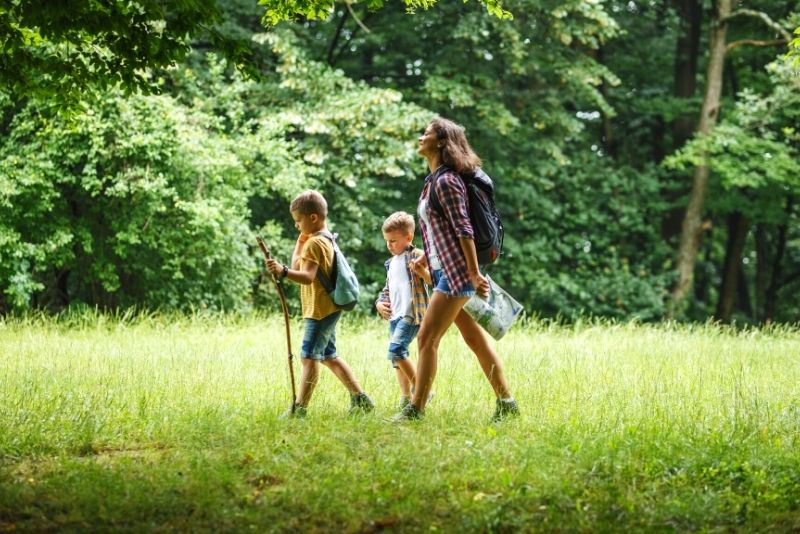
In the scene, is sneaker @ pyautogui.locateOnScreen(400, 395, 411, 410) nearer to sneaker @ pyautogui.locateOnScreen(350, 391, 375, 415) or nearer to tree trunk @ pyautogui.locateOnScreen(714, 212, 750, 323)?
sneaker @ pyautogui.locateOnScreen(350, 391, 375, 415)

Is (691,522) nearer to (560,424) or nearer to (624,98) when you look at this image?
(560,424)

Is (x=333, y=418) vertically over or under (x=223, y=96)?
under

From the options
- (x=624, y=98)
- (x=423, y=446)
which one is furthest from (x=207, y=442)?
(x=624, y=98)

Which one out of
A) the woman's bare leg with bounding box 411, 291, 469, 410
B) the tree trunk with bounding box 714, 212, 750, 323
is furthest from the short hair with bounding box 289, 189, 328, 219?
the tree trunk with bounding box 714, 212, 750, 323

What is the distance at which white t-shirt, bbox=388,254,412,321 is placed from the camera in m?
6.63

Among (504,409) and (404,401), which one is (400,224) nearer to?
(404,401)

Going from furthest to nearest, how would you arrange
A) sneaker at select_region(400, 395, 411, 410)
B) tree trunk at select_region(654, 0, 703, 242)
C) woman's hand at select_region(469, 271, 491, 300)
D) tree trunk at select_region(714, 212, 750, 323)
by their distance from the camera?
tree trunk at select_region(714, 212, 750, 323) → tree trunk at select_region(654, 0, 703, 242) → sneaker at select_region(400, 395, 411, 410) → woman's hand at select_region(469, 271, 491, 300)

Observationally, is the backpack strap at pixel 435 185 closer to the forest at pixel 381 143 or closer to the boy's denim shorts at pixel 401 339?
the boy's denim shorts at pixel 401 339

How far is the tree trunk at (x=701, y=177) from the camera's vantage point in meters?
19.2

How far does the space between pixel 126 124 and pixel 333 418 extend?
773cm

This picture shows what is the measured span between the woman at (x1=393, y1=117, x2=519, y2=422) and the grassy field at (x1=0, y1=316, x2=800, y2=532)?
374mm

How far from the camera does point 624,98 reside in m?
21.9

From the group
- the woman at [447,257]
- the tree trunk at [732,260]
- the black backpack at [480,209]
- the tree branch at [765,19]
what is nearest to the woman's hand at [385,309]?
the woman at [447,257]

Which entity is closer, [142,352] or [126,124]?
[142,352]
